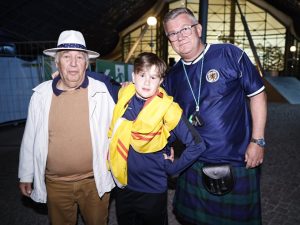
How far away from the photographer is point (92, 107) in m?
2.45

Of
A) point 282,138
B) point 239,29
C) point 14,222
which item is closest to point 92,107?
point 14,222

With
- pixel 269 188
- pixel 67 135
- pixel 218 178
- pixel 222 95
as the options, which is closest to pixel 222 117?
pixel 222 95

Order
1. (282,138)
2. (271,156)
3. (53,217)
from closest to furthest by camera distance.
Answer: (53,217), (271,156), (282,138)

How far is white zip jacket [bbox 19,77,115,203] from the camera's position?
95.7 inches

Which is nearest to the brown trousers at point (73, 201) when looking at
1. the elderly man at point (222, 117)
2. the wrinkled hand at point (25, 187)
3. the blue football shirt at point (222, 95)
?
the wrinkled hand at point (25, 187)

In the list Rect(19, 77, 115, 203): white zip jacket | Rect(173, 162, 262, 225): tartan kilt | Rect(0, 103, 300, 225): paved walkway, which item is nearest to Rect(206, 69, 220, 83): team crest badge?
Rect(173, 162, 262, 225): tartan kilt

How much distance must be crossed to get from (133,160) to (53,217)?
3.54 ft

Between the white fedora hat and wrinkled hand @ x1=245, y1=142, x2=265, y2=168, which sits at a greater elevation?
the white fedora hat

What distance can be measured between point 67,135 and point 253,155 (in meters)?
1.74

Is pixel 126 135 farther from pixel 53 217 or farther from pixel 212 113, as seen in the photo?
pixel 53 217

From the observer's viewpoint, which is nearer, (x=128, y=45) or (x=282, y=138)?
(x=282, y=138)

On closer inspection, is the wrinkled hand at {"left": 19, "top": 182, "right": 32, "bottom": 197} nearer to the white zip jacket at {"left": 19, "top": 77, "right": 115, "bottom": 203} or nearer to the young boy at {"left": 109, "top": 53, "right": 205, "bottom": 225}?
the white zip jacket at {"left": 19, "top": 77, "right": 115, "bottom": 203}

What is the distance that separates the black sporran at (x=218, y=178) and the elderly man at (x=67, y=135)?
3.12 feet

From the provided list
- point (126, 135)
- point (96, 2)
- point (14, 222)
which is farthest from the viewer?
point (96, 2)
